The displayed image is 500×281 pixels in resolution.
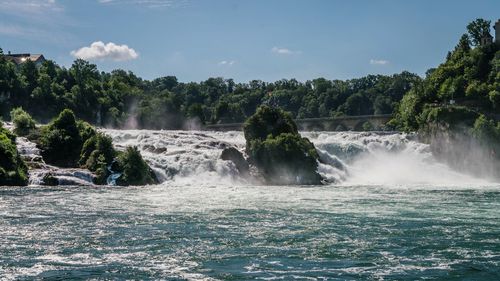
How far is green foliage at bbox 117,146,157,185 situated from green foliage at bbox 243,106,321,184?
838cm

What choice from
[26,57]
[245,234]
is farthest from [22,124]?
[26,57]

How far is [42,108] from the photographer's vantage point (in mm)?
98438

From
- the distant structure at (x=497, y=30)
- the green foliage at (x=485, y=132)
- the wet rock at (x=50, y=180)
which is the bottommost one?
the wet rock at (x=50, y=180)

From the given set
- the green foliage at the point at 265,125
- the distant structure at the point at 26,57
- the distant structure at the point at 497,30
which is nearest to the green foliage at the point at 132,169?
the green foliage at the point at 265,125

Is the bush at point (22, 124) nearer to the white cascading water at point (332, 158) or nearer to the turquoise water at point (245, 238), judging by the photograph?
the white cascading water at point (332, 158)

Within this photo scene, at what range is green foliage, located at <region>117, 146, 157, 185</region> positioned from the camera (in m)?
43.1

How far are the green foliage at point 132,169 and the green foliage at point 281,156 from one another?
8.38m

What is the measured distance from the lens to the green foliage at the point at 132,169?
1697 inches

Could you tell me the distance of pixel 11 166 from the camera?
1602 inches

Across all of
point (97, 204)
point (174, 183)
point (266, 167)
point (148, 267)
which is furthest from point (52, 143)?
point (148, 267)

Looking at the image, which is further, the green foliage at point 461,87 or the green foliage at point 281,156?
the green foliage at point 461,87

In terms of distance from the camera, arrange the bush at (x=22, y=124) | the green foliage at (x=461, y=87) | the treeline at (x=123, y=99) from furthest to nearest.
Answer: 1. the treeline at (x=123, y=99)
2. the green foliage at (x=461, y=87)
3. the bush at (x=22, y=124)

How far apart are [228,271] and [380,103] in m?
144

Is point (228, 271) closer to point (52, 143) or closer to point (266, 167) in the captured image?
point (266, 167)
